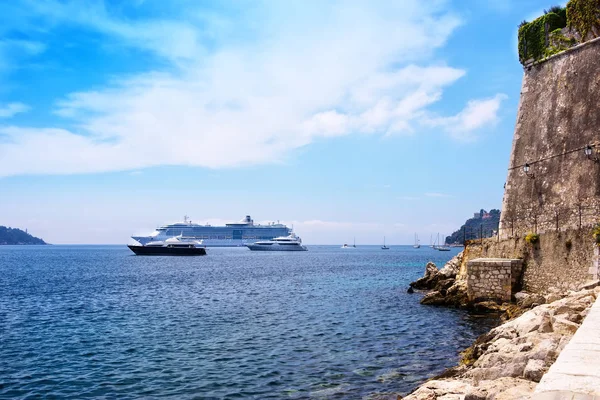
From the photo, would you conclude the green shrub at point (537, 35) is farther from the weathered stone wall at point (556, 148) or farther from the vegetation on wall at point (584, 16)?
the vegetation on wall at point (584, 16)

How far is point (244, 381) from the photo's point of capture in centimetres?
1077

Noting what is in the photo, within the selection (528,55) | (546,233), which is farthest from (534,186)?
(528,55)

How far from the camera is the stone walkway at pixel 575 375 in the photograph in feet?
12.6

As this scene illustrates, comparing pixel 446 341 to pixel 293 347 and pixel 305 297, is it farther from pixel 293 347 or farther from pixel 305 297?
pixel 305 297

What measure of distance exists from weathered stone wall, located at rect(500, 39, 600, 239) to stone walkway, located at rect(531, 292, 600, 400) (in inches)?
496

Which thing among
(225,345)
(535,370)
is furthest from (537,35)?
(535,370)

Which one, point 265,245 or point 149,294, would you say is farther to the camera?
point 265,245

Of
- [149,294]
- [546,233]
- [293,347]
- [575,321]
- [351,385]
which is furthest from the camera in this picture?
[149,294]

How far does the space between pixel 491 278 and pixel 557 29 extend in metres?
11.5

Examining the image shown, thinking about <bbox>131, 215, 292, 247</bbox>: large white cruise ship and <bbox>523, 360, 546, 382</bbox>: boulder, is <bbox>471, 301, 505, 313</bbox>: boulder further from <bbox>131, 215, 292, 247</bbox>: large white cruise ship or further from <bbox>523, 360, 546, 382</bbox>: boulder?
<bbox>131, 215, 292, 247</bbox>: large white cruise ship

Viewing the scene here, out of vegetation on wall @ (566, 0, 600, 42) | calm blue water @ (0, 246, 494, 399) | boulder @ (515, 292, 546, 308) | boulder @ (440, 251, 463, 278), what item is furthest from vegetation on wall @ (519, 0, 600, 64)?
calm blue water @ (0, 246, 494, 399)

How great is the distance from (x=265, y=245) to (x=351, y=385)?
116177 mm

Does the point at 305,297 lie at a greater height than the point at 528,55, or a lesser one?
lesser

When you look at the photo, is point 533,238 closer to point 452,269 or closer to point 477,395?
point 452,269
